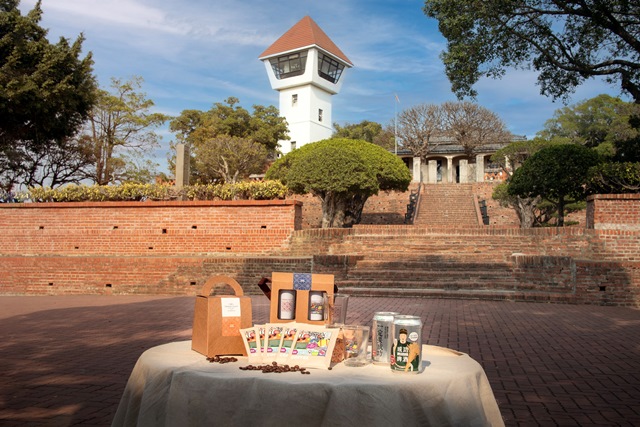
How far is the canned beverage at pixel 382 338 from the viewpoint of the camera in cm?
262

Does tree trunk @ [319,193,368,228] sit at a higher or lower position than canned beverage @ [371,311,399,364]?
higher

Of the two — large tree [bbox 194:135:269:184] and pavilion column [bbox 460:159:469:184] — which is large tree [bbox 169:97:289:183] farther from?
pavilion column [bbox 460:159:469:184]

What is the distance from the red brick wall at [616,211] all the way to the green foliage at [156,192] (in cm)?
788

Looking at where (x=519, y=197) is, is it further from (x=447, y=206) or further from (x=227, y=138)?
(x=227, y=138)

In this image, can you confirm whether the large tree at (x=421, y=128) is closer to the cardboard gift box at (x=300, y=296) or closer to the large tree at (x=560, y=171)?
the large tree at (x=560, y=171)

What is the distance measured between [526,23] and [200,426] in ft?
42.6

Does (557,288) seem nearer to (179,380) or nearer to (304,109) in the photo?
(179,380)

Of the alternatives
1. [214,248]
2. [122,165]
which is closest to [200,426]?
[214,248]

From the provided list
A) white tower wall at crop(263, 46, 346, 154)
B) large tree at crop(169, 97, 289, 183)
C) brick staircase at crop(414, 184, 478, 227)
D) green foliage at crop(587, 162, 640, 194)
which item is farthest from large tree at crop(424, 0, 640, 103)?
white tower wall at crop(263, 46, 346, 154)

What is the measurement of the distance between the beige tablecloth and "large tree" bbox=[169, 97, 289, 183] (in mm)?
26674

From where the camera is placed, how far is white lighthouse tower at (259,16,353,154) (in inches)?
1928

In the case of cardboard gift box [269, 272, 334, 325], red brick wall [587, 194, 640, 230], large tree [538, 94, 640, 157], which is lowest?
cardboard gift box [269, 272, 334, 325]

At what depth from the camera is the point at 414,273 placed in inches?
479

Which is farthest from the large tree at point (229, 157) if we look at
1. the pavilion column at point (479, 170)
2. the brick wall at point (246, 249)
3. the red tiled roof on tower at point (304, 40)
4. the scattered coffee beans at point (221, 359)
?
the scattered coffee beans at point (221, 359)
